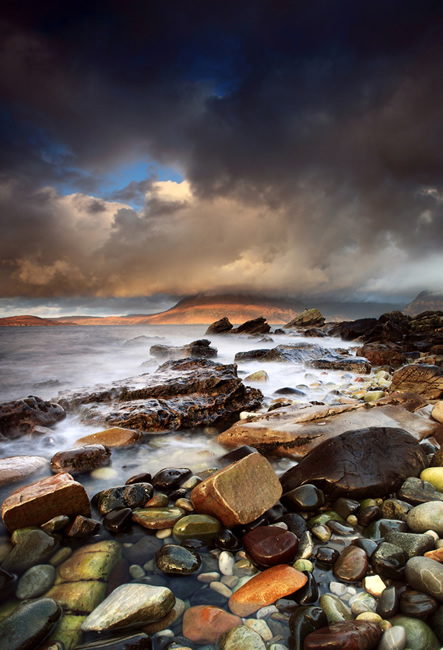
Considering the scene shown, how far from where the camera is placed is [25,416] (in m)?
5.56

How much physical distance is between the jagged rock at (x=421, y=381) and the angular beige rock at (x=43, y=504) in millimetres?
6699

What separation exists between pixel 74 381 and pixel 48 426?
5485 mm

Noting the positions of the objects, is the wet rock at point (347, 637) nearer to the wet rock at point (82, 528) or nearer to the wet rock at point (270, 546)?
the wet rock at point (270, 546)

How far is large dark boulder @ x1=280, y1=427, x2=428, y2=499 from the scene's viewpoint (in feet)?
9.49

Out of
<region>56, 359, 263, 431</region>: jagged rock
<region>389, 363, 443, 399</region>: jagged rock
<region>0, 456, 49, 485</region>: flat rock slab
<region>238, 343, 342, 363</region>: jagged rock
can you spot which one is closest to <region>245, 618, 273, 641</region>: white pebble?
<region>0, 456, 49, 485</region>: flat rock slab

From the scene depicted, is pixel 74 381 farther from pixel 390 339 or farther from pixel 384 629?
pixel 390 339

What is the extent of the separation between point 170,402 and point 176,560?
3.97 meters

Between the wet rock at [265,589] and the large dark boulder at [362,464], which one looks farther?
the large dark boulder at [362,464]

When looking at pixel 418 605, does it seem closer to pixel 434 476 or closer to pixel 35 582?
pixel 434 476

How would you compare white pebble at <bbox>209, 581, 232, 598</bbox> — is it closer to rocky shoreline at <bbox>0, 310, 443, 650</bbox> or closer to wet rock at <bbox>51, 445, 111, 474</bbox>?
rocky shoreline at <bbox>0, 310, 443, 650</bbox>

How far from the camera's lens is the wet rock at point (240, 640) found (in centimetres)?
157

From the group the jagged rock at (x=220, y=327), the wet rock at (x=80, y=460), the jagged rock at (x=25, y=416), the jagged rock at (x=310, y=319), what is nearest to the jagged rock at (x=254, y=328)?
the jagged rock at (x=220, y=327)

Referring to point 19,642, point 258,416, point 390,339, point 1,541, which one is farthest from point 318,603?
point 390,339

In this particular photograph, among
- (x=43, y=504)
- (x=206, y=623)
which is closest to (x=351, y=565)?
(x=206, y=623)
